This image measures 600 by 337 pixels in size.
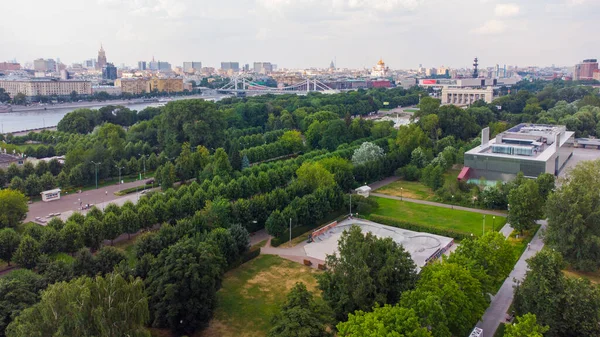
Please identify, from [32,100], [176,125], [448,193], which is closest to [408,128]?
[448,193]

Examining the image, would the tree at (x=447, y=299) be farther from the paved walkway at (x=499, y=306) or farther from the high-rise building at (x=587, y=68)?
the high-rise building at (x=587, y=68)

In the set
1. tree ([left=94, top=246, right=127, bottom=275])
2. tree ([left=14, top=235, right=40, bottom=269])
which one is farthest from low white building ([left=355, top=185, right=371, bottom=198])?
tree ([left=14, top=235, right=40, bottom=269])

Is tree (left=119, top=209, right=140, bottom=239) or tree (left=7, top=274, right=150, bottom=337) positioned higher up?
tree (left=7, top=274, right=150, bottom=337)

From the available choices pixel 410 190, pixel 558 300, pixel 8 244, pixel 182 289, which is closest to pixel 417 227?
pixel 410 190

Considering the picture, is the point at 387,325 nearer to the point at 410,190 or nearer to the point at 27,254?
the point at 27,254

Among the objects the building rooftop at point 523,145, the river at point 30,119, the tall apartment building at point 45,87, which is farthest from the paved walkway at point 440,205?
the tall apartment building at point 45,87

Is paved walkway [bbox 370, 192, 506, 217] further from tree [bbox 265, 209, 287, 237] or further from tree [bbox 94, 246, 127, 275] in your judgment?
tree [bbox 94, 246, 127, 275]
